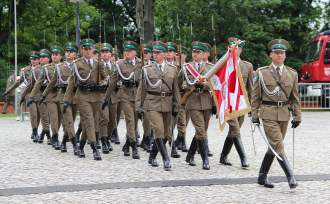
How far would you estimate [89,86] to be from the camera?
1270 centimetres

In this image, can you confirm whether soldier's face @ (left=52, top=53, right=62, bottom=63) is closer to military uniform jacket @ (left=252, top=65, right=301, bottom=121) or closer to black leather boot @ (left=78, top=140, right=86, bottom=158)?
black leather boot @ (left=78, top=140, right=86, bottom=158)

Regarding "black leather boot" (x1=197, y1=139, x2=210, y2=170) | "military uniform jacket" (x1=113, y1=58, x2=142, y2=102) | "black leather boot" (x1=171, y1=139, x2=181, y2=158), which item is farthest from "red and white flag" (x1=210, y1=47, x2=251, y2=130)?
"military uniform jacket" (x1=113, y1=58, x2=142, y2=102)

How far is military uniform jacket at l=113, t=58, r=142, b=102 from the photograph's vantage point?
13.4m

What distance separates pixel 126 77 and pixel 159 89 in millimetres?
2145

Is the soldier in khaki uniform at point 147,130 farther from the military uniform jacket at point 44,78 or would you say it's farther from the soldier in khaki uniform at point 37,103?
the soldier in khaki uniform at point 37,103

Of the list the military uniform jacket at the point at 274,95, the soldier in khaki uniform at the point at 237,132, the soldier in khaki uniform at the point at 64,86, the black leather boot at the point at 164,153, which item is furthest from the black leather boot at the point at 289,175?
the soldier in khaki uniform at the point at 64,86

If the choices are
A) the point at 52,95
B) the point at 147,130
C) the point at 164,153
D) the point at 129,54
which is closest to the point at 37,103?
the point at 52,95

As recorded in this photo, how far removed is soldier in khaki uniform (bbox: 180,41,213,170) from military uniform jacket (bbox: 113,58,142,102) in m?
2.04

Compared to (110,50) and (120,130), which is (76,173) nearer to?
(110,50)

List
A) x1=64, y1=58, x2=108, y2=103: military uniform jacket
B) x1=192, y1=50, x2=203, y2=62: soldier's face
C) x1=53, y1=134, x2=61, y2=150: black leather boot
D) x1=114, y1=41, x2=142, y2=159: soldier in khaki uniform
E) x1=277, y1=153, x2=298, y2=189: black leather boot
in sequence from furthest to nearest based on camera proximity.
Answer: x1=53, y1=134, x2=61, y2=150: black leather boot
x1=114, y1=41, x2=142, y2=159: soldier in khaki uniform
x1=64, y1=58, x2=108, y2=103: military uniform jacket
x1=192, y1=50, x2=203, y2=62: soldier's face
x1=277, y1=153, x2=298, y2=189: black leather boot

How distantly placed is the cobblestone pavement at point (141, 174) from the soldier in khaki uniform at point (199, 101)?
1.42ft

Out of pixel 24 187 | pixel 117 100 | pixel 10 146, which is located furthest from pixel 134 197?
pixel 10 146

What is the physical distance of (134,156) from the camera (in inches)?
504

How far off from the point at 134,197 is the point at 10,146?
285 inches
